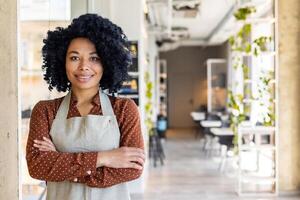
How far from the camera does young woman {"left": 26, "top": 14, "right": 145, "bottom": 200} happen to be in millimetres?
1608

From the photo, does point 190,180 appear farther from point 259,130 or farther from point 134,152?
point 134,152

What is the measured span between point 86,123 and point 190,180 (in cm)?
670

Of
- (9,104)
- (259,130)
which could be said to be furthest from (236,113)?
(9,104)

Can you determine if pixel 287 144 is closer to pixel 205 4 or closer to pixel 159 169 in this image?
pixel 159 169

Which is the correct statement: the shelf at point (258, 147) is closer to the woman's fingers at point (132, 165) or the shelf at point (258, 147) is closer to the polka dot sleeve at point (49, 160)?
the woman's fingers at point (132, 165)

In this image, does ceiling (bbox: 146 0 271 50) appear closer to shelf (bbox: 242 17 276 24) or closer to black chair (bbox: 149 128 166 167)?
shelf (bbox: 242 17 276 24)

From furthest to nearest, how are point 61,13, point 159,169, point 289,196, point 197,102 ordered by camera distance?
point 197,102 → point 159,169 → point 289,196 → point 61,13

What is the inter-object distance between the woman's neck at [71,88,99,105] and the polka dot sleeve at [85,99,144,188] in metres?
0.12

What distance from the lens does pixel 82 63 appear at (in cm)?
168

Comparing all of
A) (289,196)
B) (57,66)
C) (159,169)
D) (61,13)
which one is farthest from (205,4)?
(57,66)

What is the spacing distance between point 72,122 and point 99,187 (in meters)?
0.25

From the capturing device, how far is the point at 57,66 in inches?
69.7

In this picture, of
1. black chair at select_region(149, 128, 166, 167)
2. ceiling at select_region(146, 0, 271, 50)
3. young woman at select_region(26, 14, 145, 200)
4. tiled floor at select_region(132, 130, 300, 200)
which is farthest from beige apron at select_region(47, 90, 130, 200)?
black chair at select_region(149, 128, 166, 167)

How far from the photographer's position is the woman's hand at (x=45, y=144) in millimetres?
1621
